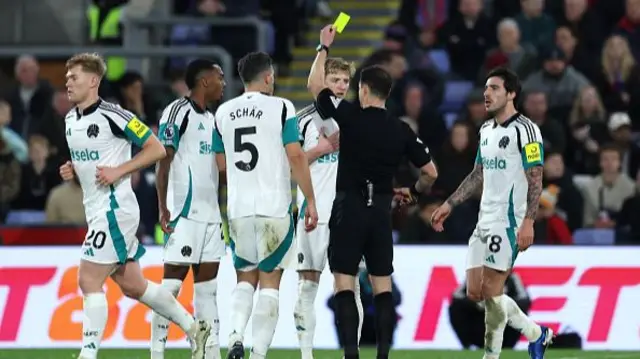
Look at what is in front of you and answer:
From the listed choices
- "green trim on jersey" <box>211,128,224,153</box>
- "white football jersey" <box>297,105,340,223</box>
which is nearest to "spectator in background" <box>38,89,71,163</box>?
"white football jersey" <box>297,105,340,223</box>

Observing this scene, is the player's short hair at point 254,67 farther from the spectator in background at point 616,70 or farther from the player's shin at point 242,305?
the spectator in background at point 616,70

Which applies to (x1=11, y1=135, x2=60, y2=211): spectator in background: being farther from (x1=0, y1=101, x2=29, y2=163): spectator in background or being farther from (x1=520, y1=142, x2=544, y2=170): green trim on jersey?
(x1=520, y1=142, x2=544, y2=170): green trim on jersey

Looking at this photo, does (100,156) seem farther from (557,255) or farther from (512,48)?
(512,48)

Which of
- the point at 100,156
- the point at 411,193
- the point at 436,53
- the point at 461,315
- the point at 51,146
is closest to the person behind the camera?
the point at 100,156

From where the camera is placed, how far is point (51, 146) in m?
22.2

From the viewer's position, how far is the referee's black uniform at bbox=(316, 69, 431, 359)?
45.1 ft

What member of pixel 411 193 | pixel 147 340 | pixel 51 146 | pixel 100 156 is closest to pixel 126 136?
pixel 100 156

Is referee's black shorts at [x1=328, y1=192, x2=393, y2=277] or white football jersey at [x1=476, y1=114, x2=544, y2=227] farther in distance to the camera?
white football jersey at [x1=476, y1=114, x2=544, y2=227]

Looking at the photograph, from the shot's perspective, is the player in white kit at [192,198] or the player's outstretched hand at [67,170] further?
the player in white kit at [192,198]

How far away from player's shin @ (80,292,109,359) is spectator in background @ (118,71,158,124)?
27.4 feet

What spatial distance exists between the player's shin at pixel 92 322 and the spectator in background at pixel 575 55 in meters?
10.9

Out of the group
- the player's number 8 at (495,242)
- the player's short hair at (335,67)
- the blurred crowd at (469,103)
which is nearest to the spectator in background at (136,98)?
the blurred crowd at (469,103)

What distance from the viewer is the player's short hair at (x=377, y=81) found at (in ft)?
45.0

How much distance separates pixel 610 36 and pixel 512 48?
1.26 metres
